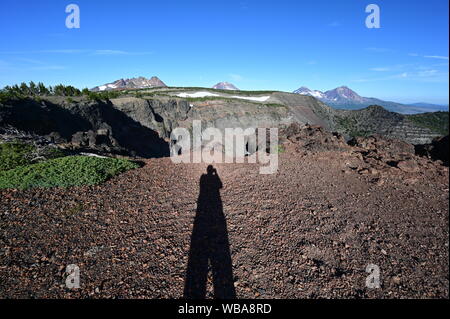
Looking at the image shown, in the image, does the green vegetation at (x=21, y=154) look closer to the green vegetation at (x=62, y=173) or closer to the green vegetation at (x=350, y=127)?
the green vegetation at (x=62, y=173)

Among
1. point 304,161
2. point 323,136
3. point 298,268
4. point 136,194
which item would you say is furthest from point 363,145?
point 136,194

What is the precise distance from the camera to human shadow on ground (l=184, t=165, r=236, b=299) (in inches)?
156

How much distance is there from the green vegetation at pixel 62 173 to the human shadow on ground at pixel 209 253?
144 inches

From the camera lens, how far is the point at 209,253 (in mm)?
4836

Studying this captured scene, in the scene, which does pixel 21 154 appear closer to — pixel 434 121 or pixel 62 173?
pixel 62 173

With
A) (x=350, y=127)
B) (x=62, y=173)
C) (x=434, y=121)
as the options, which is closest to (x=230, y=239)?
(x=62, y=173)

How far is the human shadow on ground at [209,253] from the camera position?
3.96 meters

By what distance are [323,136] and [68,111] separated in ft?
74.1

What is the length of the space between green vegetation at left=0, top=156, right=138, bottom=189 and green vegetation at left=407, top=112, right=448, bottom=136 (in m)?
52.7

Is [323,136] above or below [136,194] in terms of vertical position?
above

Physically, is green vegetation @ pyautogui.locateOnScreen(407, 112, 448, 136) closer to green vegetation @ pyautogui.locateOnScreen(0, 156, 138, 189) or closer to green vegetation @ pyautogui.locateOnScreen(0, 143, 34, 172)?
green vegetation @ pyautogui.locateOnScreen(0, 156, 138, 189)
